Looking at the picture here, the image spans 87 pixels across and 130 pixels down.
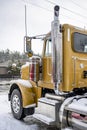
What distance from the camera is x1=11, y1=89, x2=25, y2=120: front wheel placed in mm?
7242

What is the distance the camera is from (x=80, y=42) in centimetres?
637

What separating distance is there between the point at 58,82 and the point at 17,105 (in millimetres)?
2249

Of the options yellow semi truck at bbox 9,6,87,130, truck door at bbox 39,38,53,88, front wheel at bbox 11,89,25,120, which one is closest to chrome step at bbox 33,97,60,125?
yellow semi truck at bbox 9,6,87,130

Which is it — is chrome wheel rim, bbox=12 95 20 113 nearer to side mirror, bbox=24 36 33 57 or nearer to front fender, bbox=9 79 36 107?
front fender, bbox=9 79 36 107

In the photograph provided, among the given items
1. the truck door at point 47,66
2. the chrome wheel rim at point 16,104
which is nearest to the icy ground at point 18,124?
the chrome wheel rim at point 16,104

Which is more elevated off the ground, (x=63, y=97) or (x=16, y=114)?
(x=63, y=97)

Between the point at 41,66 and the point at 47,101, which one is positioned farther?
the point at 41,66

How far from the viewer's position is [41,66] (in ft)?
22.4

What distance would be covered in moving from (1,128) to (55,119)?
59.8 inches

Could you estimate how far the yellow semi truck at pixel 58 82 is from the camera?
5.32m

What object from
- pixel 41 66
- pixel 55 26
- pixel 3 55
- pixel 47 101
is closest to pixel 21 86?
pixel 41 66

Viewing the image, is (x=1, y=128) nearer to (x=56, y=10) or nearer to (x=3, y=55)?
(x=56, y=10)

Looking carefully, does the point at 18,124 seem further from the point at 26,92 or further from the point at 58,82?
the point at 58,82

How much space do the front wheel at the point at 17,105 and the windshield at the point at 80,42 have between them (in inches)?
89.9
